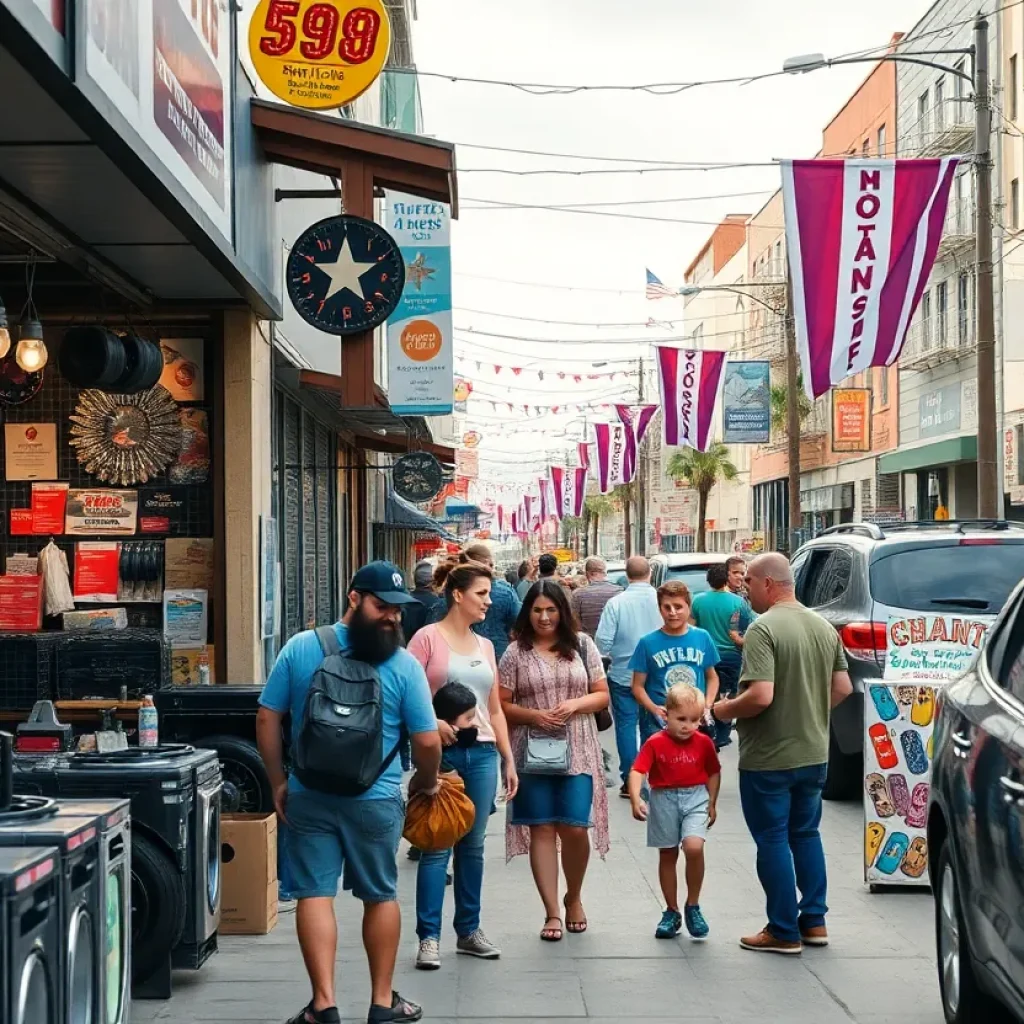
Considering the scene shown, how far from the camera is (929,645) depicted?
9.98 meters

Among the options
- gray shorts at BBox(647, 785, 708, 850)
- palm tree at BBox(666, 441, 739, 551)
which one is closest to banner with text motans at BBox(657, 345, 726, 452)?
gray shorts at BBox(647, 785, 708, 850)

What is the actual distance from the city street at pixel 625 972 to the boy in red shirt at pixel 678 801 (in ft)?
0.52

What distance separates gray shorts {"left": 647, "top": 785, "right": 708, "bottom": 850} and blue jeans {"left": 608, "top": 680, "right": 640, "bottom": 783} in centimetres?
461

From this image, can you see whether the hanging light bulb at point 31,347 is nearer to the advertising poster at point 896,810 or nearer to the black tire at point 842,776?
the advertising poster at point 896,810

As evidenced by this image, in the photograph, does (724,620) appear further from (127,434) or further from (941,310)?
(941,310)

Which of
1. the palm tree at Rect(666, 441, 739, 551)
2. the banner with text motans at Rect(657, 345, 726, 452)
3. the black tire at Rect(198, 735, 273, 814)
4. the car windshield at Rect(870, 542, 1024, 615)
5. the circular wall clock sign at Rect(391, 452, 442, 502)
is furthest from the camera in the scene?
the palm tree at Rect(666, 441, 739, 551)

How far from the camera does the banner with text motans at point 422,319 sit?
67.8 ft

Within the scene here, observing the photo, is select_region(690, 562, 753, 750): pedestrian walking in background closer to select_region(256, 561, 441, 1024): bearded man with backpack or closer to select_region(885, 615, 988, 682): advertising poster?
select_region(885, 615, 988, 682): advertising poster

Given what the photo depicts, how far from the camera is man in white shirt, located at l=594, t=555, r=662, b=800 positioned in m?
12.9

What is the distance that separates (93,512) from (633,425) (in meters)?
35.5

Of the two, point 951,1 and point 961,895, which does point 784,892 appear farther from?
point 951,1

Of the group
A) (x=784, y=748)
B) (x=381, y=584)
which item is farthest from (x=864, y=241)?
(x=381, y=584)

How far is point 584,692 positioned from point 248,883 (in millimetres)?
1854

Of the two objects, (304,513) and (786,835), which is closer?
(786,835)
